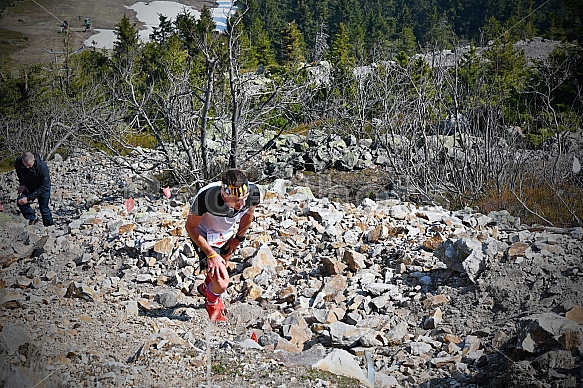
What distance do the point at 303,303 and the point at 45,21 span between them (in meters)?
2.23

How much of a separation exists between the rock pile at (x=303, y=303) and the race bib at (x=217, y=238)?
1.51ft

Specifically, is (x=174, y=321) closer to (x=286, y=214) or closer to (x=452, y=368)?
(x=452, y=368)

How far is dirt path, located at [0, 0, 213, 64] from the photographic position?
2.37 meters

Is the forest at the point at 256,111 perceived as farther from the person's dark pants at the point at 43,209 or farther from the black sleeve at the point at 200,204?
the black sleeve at the point at 200,204

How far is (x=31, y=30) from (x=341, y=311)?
2253 mm

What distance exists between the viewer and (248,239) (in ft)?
13.0

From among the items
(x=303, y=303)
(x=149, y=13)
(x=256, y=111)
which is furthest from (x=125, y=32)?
(x=256, y=111)

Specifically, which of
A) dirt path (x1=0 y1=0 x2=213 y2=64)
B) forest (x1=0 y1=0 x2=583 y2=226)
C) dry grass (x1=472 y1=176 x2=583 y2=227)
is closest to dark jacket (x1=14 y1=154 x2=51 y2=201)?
forest (x1=0 y1=0 x2=583 y2=226)

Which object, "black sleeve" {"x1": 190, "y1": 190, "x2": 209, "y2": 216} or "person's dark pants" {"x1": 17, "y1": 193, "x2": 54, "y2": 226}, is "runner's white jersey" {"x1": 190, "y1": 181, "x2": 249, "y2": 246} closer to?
"black sleeve" {"x1": 190, "y1": 190, "x2": 209, "y2": 216}

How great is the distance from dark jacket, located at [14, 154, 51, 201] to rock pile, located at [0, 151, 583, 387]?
462 mm

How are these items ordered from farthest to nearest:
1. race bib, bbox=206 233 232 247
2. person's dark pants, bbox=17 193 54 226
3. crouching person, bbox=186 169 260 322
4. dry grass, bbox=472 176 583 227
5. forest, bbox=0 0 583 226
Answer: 1. forest, bbox=0 0 583 226
2. person's dark pants, bbox=17 193 54 226
3. dry grass, bbox=472 176 583 227
4. race bib, bbox=206 233 232 247
5. crouching person, bbox=186 169 260 322

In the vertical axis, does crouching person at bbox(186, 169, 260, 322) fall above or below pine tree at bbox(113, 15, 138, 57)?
below

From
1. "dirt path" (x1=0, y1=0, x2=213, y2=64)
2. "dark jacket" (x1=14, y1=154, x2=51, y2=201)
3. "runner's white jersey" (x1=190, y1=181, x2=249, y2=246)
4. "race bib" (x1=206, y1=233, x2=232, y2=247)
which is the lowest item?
"dark jacket" (x1=14, y1=154, x2=51, y2=201)

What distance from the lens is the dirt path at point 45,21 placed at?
2.37 meters
